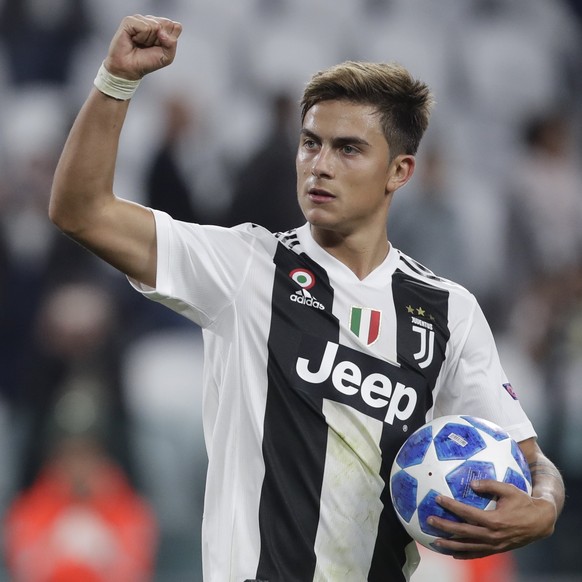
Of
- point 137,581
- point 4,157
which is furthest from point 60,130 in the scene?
point 137,581

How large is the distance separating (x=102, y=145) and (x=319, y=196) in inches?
31.3

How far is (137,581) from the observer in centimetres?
641

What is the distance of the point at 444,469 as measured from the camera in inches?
124

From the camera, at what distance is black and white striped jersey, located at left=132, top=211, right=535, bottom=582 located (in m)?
3.18

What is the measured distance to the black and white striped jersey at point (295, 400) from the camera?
3178mm

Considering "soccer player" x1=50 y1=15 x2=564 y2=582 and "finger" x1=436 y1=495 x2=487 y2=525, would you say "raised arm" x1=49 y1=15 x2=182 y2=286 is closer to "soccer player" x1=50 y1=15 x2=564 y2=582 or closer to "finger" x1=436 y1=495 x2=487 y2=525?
"soccer player" x1=50 y1=15 x2=564 y2=582

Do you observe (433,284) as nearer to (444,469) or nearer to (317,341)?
(317,341)

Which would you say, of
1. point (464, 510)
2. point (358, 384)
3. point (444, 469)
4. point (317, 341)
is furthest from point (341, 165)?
point (464, 510)

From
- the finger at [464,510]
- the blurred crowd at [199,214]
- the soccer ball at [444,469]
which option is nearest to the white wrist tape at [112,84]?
the soccer ball at [444,469]

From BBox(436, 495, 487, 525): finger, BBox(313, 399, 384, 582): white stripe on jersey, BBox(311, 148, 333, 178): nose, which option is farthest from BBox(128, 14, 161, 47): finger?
BBox(436, 495, 487, 525): finger

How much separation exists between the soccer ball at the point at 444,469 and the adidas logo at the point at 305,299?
458 millimetres

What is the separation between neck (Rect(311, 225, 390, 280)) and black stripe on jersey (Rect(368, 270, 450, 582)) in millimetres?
107

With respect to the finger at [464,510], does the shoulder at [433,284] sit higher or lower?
higher

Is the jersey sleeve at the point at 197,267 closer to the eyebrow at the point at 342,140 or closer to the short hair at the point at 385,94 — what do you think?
the eyebrow at the point at 342,140
